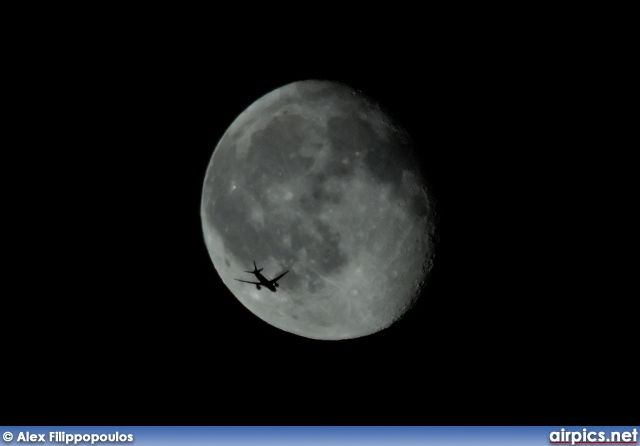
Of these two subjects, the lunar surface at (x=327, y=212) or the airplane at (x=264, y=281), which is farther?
the airplane at (x=264, y=281)

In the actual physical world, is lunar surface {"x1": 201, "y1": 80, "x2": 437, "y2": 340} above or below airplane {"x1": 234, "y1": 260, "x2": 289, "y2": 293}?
above

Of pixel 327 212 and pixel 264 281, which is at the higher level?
pixel 327 212

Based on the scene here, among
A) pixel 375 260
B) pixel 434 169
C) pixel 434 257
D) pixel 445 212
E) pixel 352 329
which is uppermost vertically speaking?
pixel 434 169

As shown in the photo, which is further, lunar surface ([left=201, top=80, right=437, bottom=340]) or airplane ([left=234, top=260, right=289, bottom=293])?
airplane ([left=234, top=260, right=289, bottom=293])

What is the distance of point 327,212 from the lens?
413 centimetres

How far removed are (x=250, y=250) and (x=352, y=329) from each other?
1.46m

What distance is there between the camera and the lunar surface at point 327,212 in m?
4.16

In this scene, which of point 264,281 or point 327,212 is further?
point 264,281

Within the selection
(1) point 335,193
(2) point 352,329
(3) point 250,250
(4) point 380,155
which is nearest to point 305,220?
(1) point 335,193

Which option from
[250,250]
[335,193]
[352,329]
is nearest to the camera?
[335,193]

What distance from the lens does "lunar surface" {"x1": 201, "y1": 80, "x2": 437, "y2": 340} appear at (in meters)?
4.16

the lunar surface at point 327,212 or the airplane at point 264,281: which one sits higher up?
the lunar surface at point 327,212

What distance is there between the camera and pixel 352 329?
15.6 feet

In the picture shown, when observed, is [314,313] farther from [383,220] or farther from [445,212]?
[445,212]
